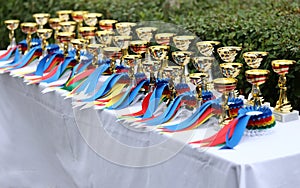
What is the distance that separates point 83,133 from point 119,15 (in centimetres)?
235

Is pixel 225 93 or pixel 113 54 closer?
pixel 225 93

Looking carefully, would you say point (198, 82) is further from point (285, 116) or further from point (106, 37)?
point (106, 37)

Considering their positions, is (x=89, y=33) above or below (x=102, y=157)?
above

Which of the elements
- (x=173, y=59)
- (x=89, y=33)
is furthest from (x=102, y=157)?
(x=89, y=33)

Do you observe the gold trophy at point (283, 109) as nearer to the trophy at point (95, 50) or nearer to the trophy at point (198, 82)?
the trophy at point (198, 82)

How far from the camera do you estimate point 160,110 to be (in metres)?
3.27

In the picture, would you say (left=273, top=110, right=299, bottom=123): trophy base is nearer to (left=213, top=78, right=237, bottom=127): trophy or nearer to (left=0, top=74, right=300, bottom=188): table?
(left=0, top=74, right=300, bottom=188): table

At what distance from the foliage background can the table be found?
1.11 meters

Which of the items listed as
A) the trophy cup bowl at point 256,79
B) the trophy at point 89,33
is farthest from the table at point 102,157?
the trophy at point 89,33

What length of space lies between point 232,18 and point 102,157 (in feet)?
5.59

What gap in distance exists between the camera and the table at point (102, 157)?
2.63 meters

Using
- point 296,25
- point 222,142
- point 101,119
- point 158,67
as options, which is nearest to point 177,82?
point 158,67

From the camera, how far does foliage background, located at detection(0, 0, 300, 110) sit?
4.09 meters

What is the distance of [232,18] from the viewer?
4.77m
